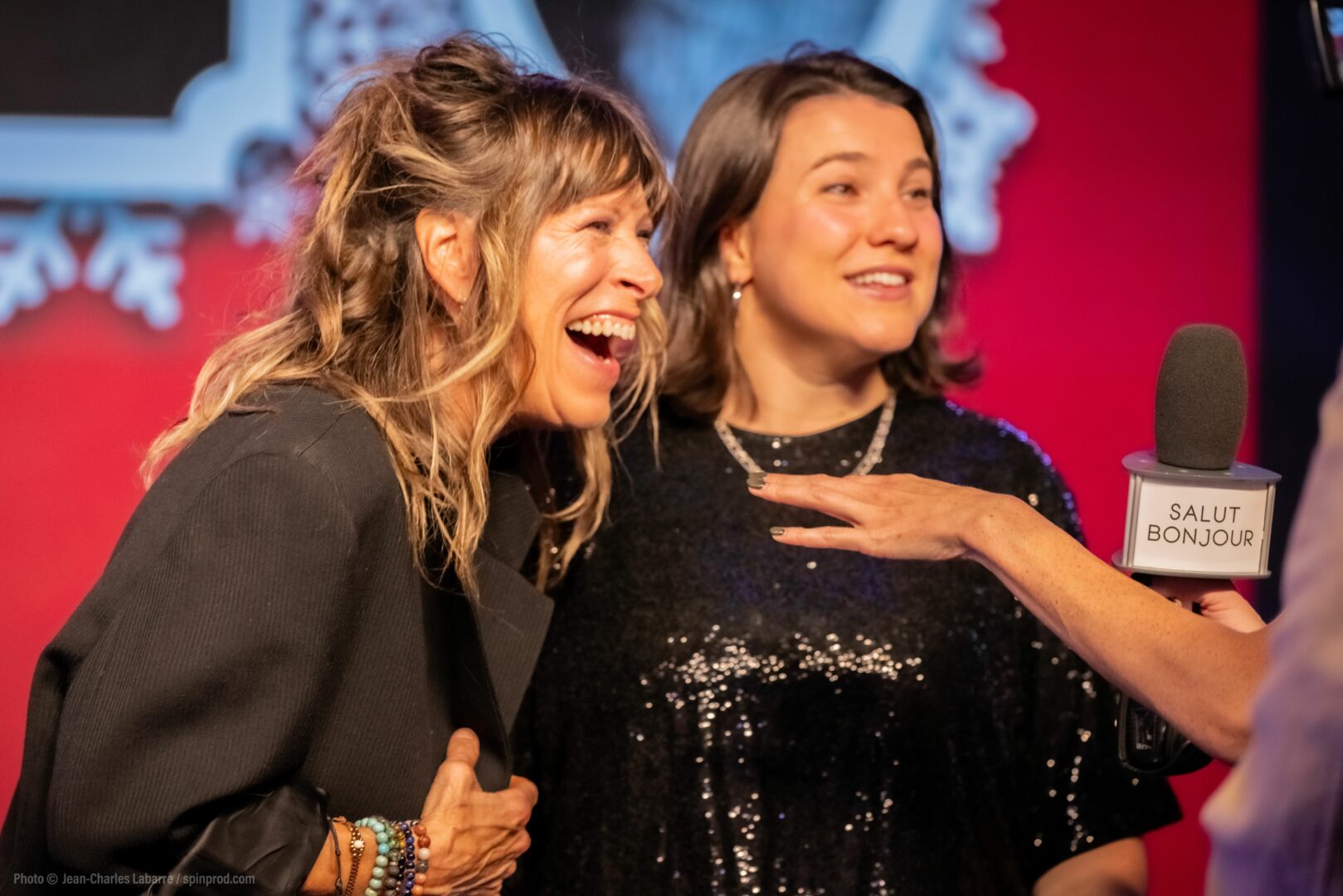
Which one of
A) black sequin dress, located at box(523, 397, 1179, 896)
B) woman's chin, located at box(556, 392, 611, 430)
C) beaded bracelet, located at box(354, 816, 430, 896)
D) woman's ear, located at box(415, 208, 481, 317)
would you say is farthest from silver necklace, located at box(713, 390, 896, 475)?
beaded bracelet, located at box(354, 816, 430, 896)

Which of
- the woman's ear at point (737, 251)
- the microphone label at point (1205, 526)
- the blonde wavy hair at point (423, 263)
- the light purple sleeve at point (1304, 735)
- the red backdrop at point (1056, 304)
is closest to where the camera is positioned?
the light purple sleeve at point (1304, 735)

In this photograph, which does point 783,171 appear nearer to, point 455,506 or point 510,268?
point 510,268

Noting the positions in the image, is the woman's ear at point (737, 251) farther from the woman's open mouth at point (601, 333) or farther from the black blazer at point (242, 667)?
the black blazer at point (242, 667)

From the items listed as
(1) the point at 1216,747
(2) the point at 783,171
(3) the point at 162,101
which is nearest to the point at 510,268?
(2) the point at 783,171

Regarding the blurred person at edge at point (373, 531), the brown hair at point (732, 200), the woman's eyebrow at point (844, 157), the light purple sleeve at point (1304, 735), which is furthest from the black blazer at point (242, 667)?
the light purple sleeve at point (1304, 735)

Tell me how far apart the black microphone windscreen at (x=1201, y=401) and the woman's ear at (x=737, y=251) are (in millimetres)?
944

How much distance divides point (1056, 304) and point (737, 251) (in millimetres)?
1060

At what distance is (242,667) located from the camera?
131 cm

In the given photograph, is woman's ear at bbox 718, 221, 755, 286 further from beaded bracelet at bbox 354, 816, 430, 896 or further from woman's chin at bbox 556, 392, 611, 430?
beaded bracelet at bbox 354, 816, 430, 896

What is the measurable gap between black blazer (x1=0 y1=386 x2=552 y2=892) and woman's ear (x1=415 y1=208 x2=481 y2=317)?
0.23 metres

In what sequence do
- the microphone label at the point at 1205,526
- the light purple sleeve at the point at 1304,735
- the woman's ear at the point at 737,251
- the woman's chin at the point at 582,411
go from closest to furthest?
the light purple sleeve at the point at 1304,735, the microphone label at the point at 1205,526, the woman's chin at the point at 582,411, the woman's ear at the point at 737,251

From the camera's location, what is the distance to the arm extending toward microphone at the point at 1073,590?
1.06 meters

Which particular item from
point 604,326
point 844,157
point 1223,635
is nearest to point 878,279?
point 844,157

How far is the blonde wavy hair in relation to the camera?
5.24 feet
